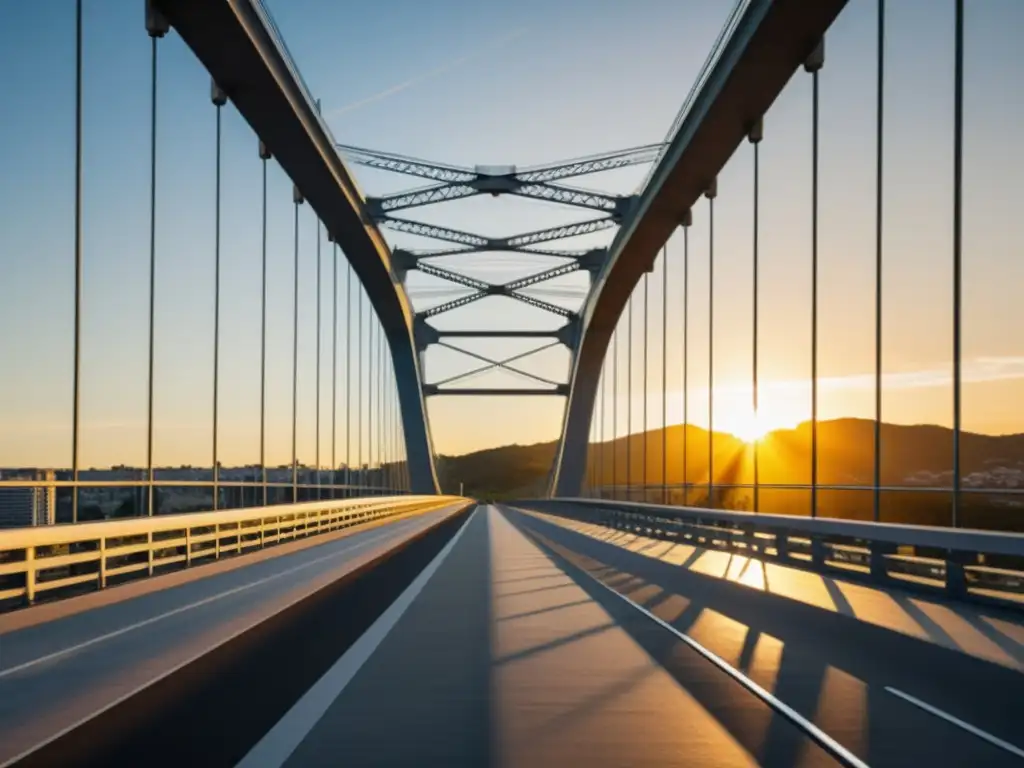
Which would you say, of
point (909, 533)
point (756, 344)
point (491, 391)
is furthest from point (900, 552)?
point (491, 391)

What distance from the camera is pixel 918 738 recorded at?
8.49m

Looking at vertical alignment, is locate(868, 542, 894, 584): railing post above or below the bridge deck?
above

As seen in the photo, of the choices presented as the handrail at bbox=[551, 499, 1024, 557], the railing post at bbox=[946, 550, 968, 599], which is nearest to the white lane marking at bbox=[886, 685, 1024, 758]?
the handrail at bbox=[551, 499, 1024, 557]

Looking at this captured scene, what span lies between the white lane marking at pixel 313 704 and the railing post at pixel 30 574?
3.47 meters

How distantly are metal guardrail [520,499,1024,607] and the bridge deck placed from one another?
3010mm

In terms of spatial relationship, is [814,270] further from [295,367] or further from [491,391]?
[491,391]

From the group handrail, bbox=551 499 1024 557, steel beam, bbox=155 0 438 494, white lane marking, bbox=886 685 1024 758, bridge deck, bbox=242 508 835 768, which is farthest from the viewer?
steel beam, bbox=155 0 438 494

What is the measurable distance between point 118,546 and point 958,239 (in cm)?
1077

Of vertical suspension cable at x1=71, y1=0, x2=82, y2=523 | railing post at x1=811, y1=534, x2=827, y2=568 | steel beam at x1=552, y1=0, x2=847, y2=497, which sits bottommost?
railing post at x1=811, y1=534, x2=827, y2=568

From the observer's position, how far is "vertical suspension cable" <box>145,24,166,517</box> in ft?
73.8

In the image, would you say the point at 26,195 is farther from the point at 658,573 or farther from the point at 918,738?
the point at 918,738

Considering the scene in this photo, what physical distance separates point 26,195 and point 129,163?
5.33 metres

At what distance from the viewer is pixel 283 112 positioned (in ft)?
132

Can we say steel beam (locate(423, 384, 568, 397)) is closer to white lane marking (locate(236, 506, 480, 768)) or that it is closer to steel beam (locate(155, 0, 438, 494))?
steel beam (locate(155, 0, 438, 494))
